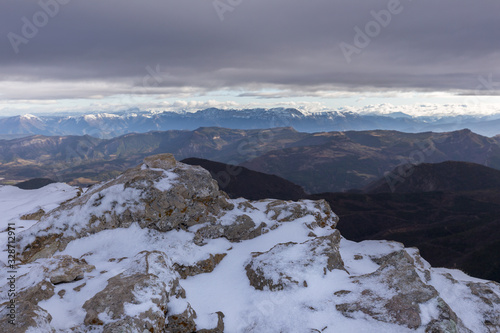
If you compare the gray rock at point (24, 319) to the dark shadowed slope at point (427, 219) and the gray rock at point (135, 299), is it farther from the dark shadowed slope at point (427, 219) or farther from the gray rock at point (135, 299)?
the dark shadowed slope at point (427, 219)

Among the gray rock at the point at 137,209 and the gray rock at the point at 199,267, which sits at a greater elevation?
the gray rock at the point at 137,209

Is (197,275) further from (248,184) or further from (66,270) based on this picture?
(248,184)

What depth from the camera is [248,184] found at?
177 metres

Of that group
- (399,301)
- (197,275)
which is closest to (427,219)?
A: (399,301)

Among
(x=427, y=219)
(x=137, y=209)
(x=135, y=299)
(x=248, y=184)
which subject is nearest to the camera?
(x=135, y=299)

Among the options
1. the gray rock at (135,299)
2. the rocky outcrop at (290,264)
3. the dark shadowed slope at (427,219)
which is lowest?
the dark shadowed slope at (427,219)

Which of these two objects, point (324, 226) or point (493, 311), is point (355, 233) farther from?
point (493, 311)

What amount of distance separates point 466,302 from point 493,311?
78.8 inches

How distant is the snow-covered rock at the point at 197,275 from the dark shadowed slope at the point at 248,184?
123292 millimetres

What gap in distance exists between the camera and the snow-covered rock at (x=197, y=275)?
1811cm

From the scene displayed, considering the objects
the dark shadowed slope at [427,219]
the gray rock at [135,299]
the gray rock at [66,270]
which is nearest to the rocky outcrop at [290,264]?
the gray rock at [135,299]

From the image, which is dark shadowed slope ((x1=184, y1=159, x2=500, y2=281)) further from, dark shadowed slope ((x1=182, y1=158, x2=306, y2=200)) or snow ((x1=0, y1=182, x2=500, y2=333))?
snow ((x1=0, y1=182, x2=500, y2=333))

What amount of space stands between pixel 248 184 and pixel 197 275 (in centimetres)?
15010

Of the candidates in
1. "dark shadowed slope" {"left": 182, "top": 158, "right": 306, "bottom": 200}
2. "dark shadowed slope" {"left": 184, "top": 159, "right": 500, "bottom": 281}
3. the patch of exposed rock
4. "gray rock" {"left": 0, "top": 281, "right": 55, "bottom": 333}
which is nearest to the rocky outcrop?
the patch of exposed rock
